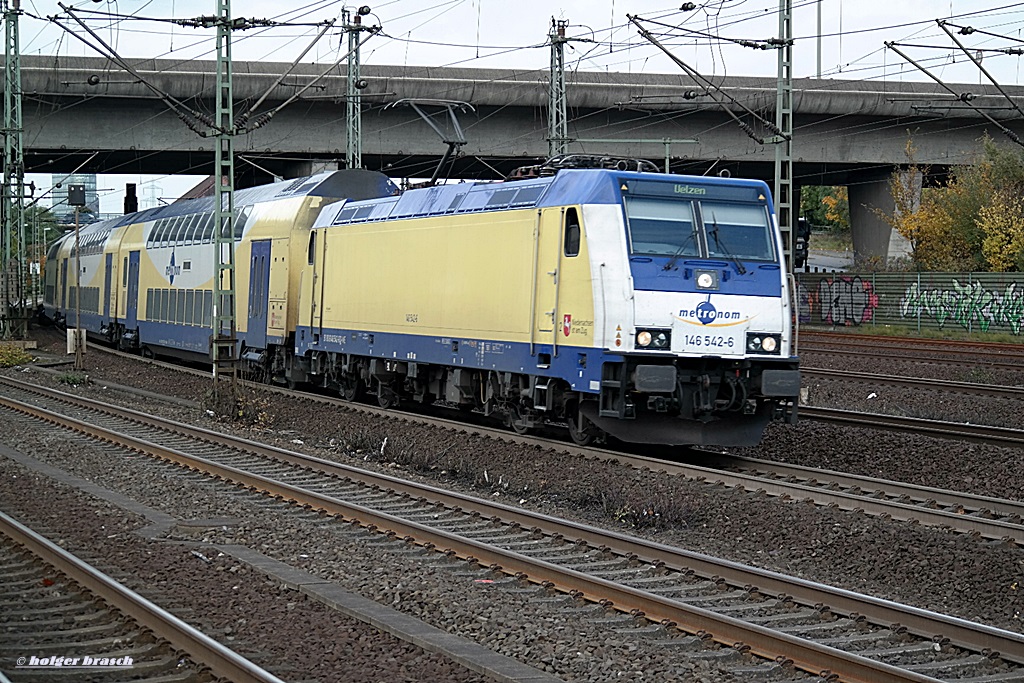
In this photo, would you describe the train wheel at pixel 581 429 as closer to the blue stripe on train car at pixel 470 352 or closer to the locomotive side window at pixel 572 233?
the blue stripe on train car at pixel 470 352

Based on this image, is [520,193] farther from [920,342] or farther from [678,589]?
[920,342]

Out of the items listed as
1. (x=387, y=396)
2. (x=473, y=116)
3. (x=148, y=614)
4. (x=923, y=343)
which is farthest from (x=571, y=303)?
(x=473, y=116)

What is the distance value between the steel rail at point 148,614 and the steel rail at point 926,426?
447 inches

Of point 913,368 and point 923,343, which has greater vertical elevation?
point 923,343

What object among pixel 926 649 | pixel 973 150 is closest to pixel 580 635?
pixel 926 649

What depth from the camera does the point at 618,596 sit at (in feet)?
27.8

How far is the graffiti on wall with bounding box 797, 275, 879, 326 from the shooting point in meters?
45.4

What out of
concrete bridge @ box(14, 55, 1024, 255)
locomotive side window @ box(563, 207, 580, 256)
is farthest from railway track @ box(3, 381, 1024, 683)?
concrete bridge @ box(14, 55, 1024, 255)

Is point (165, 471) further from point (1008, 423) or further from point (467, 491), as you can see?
point (1008, 423)

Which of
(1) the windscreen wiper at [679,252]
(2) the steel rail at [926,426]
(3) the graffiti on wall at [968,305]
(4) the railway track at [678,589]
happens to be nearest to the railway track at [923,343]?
(3) the graffiti on wall at [968,305]

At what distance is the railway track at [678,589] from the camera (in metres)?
7.20

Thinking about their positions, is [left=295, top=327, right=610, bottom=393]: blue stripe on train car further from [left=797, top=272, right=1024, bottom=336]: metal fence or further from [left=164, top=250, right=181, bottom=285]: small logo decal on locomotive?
[left=797, top=272, right=1024, bottom=336]: metal fence

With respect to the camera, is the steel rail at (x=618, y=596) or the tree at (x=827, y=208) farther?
the tree at (x=827, y=208)

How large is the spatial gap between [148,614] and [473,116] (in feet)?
125
